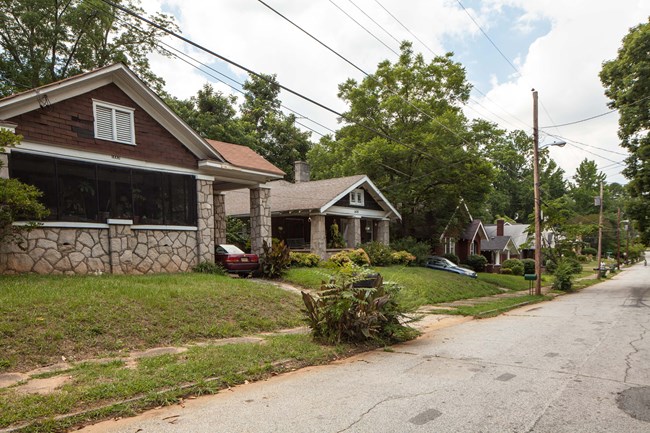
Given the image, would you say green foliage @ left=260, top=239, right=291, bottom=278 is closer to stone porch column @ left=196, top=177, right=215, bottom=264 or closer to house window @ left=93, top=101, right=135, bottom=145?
stone porch column @ left=196, top=177, right=215, bottom=264

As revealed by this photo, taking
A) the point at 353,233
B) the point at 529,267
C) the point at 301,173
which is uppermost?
the point at 301,173

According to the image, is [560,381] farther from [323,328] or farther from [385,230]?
[385,230]

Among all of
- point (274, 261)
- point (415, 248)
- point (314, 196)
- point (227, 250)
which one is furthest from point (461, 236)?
point (227, 250)

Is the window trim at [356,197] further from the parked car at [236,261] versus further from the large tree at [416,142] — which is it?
the parked car at [236,261]

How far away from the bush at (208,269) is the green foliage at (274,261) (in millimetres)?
2010

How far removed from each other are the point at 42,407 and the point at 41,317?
373 centimetres

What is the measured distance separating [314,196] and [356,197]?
10.1 feet

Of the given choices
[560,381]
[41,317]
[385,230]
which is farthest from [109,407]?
[385,230]

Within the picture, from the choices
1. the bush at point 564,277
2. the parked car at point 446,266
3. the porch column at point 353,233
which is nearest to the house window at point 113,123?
the porch column at point 353,233

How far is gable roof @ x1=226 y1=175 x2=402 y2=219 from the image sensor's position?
23.6 m

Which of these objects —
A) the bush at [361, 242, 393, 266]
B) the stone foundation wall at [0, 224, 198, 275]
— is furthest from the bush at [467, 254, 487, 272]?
the stone foundation wall at [0, 224, 198, 275]

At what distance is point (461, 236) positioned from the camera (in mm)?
38438

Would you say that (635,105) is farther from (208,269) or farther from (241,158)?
(208,269)

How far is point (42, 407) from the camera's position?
4668 millimetres
